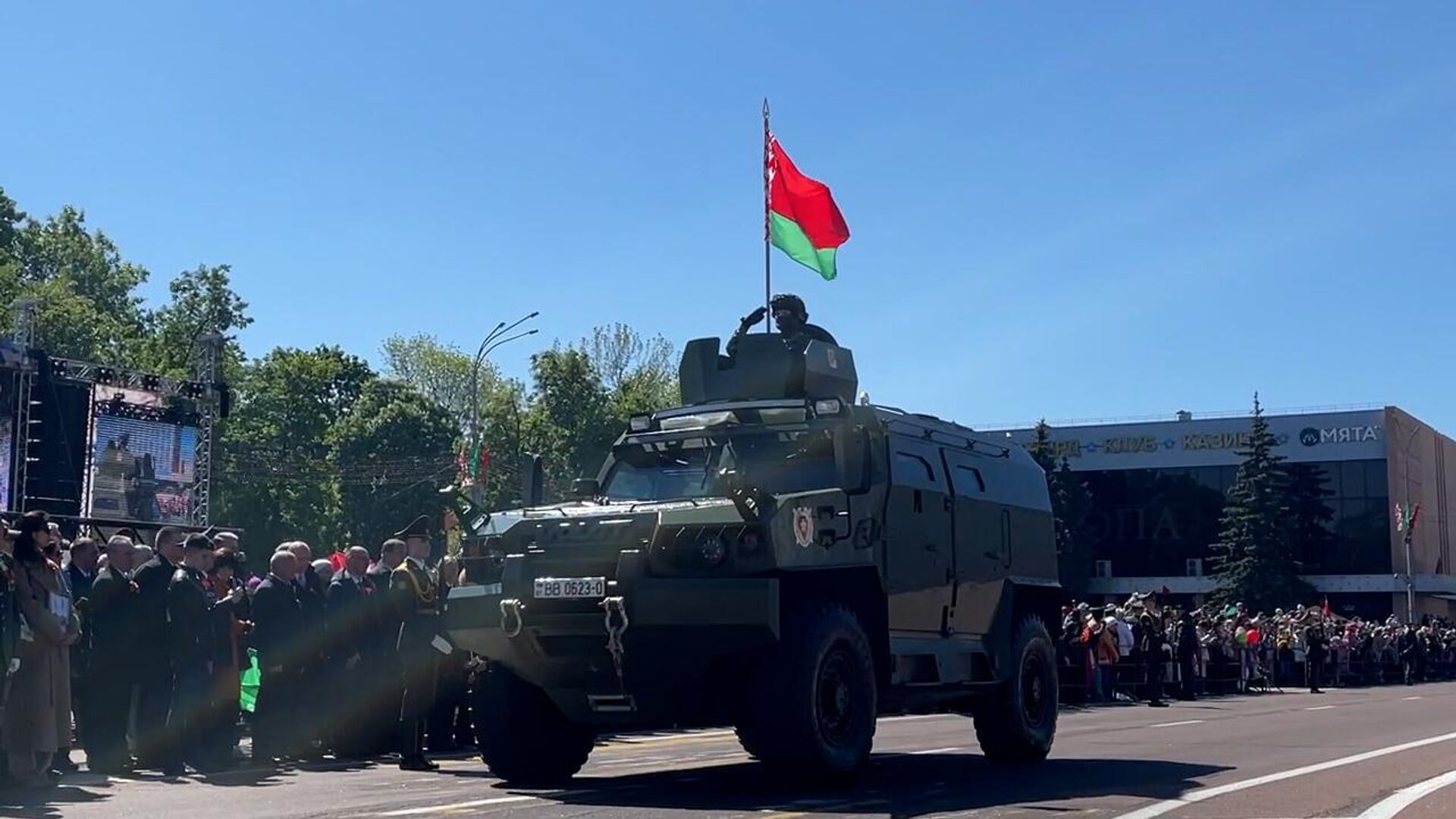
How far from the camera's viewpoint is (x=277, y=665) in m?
15.1

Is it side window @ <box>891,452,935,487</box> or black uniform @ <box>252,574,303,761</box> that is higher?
side window @ <box>891,452,935,487</box>

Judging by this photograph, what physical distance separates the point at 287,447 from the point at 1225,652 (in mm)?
45729

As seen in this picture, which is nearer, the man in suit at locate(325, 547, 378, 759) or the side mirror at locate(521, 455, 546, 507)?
the side mirror at locate(521, 455, 546, 507)

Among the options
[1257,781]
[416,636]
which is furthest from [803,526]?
[416,636]

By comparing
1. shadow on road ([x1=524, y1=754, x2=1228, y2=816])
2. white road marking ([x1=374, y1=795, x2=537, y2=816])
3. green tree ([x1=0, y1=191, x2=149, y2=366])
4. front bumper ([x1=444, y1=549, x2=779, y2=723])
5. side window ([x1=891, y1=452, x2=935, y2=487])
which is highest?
green tree ([x1=0, y1=191, x2=149, y2=366])

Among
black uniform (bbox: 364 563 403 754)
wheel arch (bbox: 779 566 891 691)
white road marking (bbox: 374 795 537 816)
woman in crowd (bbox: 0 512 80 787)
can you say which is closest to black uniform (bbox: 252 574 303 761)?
black uniform (bbox: 364 563 403 754)

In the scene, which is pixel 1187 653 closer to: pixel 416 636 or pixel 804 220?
pixel 804 220

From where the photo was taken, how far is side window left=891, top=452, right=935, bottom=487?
12.5 m

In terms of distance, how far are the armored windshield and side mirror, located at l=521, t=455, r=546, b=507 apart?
0.67 m

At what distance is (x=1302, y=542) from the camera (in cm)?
6656

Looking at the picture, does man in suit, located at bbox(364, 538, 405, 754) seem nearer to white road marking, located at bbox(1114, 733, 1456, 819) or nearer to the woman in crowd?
the woman in crowd

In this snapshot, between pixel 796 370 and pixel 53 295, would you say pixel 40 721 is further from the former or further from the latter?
pixel 53 295

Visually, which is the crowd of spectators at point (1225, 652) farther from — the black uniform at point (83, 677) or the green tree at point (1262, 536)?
the black uniform at point (83, 677)

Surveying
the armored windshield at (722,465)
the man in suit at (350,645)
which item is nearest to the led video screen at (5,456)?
the man in suit at (350,645)
